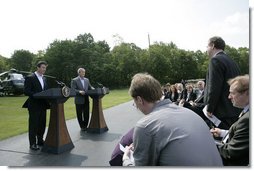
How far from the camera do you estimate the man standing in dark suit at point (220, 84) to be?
2.96m

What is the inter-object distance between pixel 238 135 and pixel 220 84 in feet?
Result: 3.29

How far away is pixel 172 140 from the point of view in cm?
142

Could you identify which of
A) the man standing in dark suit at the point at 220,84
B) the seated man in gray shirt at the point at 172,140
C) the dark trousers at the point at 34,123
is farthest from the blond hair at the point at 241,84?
the dark trousers at the point at 34,123

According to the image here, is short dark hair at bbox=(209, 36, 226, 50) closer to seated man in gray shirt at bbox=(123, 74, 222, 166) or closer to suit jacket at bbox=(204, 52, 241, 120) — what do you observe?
suit jacket at bbox=(204, 52, 241, 120)

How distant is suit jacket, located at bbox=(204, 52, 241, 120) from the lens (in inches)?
116

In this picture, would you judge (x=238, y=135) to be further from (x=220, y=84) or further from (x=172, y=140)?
(x=220, y=84)

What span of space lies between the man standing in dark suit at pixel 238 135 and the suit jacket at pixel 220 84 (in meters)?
0.54

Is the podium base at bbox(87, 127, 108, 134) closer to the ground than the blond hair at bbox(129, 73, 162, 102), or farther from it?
closer to the ground

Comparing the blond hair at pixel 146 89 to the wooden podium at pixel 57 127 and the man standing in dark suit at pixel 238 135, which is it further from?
the wooden podium at pixel 57 127

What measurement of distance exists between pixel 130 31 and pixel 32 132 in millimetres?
1863

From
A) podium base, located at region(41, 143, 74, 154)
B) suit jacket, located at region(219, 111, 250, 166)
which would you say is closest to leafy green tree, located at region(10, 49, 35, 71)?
podium base, located at region(41, 143, 74, 154)

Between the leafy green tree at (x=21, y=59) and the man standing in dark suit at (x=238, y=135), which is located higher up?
the leafy green tree at (x=21, y=59)

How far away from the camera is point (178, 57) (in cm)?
376

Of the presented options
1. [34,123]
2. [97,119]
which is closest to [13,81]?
[34,123]
